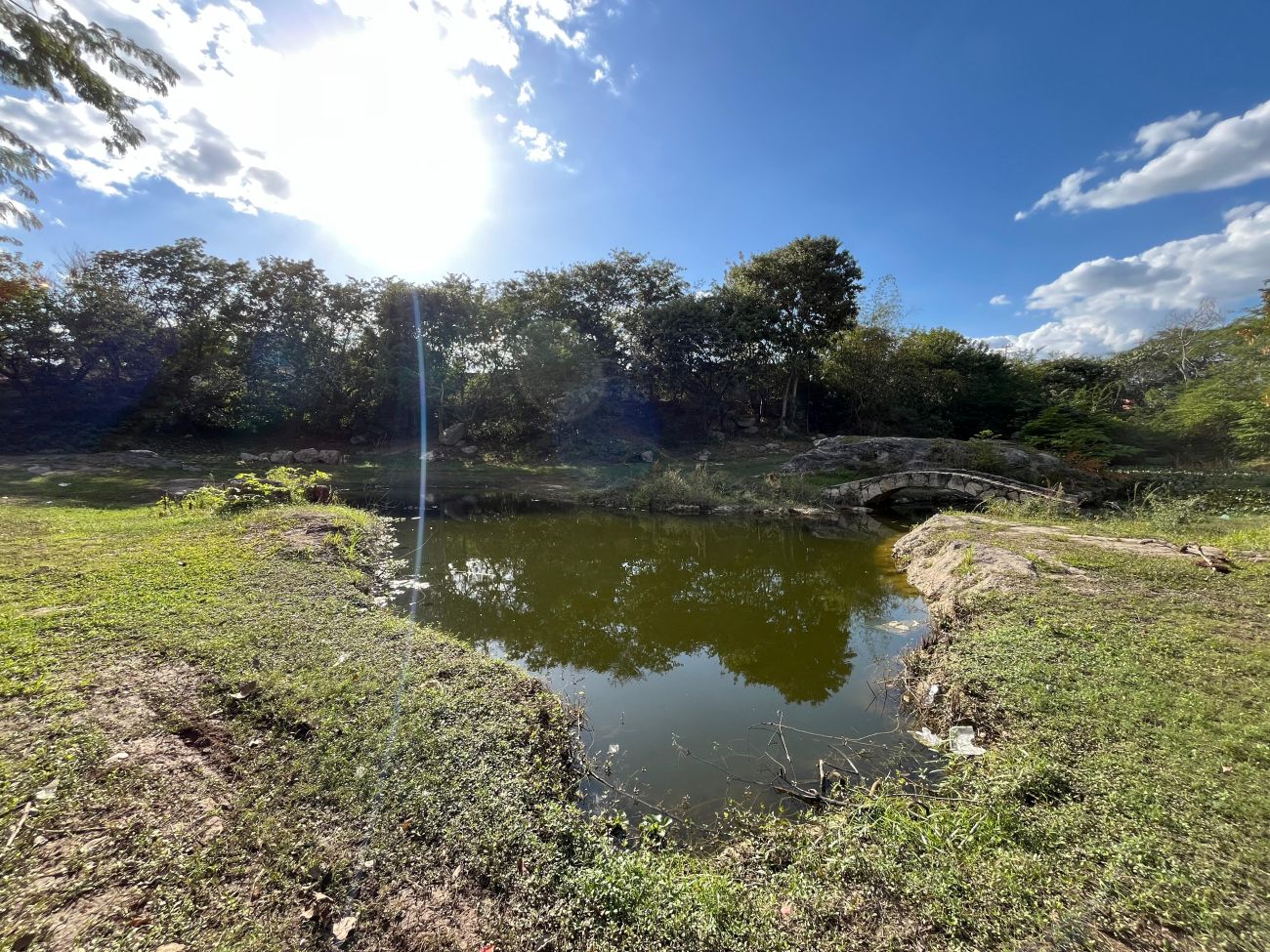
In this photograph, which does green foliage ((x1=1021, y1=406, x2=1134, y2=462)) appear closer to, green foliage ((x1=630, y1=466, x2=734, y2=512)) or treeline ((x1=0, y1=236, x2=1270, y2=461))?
treeline ((x1=0, y1=236, x2=1270, y2=461))

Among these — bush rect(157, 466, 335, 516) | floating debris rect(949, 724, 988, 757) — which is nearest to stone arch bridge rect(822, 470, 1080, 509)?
floating debris rect(949, 724, 988, 757)

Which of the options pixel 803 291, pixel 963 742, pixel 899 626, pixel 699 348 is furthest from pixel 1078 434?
pixel 963 742

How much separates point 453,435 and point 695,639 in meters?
19.7

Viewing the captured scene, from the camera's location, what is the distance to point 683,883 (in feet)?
8.52

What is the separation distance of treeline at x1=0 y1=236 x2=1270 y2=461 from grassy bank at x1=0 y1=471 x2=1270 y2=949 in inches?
752

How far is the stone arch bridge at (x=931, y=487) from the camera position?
537 inches

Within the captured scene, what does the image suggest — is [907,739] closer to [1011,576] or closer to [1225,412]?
[1011,576]

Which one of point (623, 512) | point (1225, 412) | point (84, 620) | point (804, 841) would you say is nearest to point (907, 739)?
point (804, 841)

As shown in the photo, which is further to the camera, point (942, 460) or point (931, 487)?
point (942, 460)

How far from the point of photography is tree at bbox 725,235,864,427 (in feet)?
80.5

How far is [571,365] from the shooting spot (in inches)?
895

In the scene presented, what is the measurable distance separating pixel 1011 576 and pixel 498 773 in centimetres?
638

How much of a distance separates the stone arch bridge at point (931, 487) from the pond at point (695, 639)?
2.91 meters

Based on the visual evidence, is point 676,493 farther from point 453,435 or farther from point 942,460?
point 453,435
